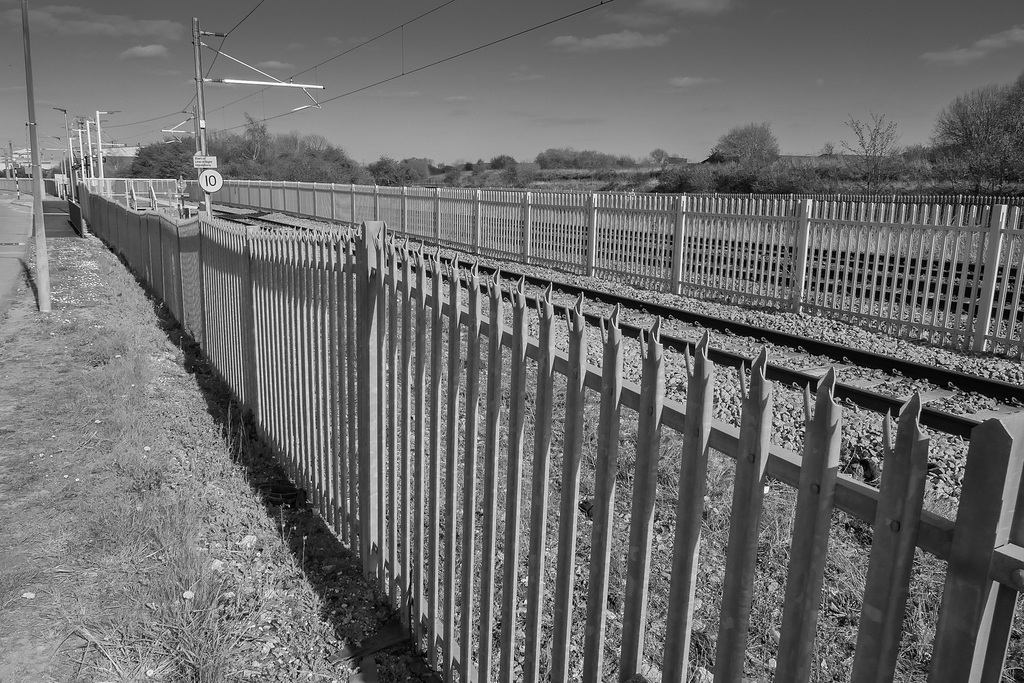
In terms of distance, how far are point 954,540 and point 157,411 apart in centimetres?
677

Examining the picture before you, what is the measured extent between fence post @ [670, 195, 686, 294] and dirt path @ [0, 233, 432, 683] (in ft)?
32.2

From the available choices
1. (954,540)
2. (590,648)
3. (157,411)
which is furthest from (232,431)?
(954,540)

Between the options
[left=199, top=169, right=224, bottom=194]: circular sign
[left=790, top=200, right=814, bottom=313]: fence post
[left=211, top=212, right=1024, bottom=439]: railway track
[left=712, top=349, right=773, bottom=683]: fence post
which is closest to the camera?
[left=712, top=349, right=773, bottom=683]: fence post

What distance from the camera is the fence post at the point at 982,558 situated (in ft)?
4.03

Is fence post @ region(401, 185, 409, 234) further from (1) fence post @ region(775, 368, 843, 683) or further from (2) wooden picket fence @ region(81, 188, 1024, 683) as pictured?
(1) fence post @ region(775, 368, 843, 683)

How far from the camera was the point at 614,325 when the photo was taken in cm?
202

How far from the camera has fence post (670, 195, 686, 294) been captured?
1458cm

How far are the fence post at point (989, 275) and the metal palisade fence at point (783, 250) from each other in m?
0.02

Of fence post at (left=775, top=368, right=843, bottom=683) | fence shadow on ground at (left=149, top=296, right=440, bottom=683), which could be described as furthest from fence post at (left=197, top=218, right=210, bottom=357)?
fence post at (left=775, top=368, right=843, bottom=683)

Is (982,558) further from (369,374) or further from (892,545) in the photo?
(369,374)

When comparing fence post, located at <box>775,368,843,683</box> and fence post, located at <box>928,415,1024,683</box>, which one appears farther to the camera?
fence post, located at <box>775,368,843,683</box>

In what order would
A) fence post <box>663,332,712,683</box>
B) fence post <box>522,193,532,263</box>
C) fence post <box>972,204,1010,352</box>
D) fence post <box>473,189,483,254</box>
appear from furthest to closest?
fence post <box>473,189,483,254</box> → fence post <box>522,193,532,263</box> → fence post <box>972,204,1010,352</box> → fence post <box>663,332,712,683</box>

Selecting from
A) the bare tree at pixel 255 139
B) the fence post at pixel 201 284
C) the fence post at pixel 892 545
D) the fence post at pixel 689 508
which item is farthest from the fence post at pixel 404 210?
the bare tree at pixel 255 139

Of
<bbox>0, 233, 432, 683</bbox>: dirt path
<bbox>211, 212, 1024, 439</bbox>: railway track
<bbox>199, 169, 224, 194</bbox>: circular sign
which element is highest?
<bbox>199, 169, 224, 194</bbox>: circular sign
